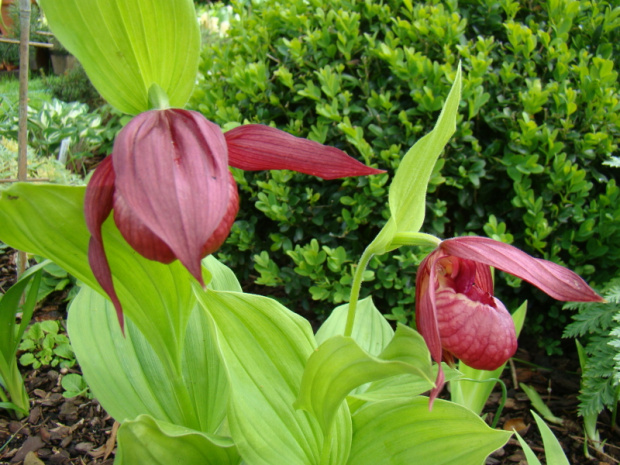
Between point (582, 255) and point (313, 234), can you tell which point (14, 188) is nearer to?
point (313, 234)

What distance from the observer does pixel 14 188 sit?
0.59m

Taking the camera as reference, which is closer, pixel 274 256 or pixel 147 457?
pixel 147 457

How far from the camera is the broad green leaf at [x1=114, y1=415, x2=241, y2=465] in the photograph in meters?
0.65

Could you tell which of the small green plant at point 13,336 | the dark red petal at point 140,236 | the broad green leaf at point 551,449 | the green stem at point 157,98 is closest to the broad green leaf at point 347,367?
the dark red petal at point 140,236

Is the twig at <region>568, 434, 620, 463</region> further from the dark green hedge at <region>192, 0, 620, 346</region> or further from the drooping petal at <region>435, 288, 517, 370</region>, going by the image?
the drooping petal at <region>435, 288, 517, 370</region>

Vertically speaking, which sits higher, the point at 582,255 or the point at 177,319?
the point at 177,319

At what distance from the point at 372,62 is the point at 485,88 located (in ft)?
1.07

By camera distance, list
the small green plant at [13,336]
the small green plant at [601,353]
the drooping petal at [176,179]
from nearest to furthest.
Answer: the drooping petal at [176,179] → the small green plant at [13,336] → the small green plant at [601,353]

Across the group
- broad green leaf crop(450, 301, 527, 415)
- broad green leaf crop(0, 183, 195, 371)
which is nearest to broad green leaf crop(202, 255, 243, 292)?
broad green leaf crop(0, 183, 195, 371)

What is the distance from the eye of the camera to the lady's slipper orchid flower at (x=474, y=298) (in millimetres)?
618

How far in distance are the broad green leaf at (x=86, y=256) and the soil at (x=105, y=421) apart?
548 mm

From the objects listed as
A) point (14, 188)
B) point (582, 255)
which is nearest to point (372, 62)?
point (582, 255)

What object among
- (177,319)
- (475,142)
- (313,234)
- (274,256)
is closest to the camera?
(177,319)

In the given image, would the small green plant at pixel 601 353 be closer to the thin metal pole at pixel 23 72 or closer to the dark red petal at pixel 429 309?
the dark red petal at pixel 429 309
